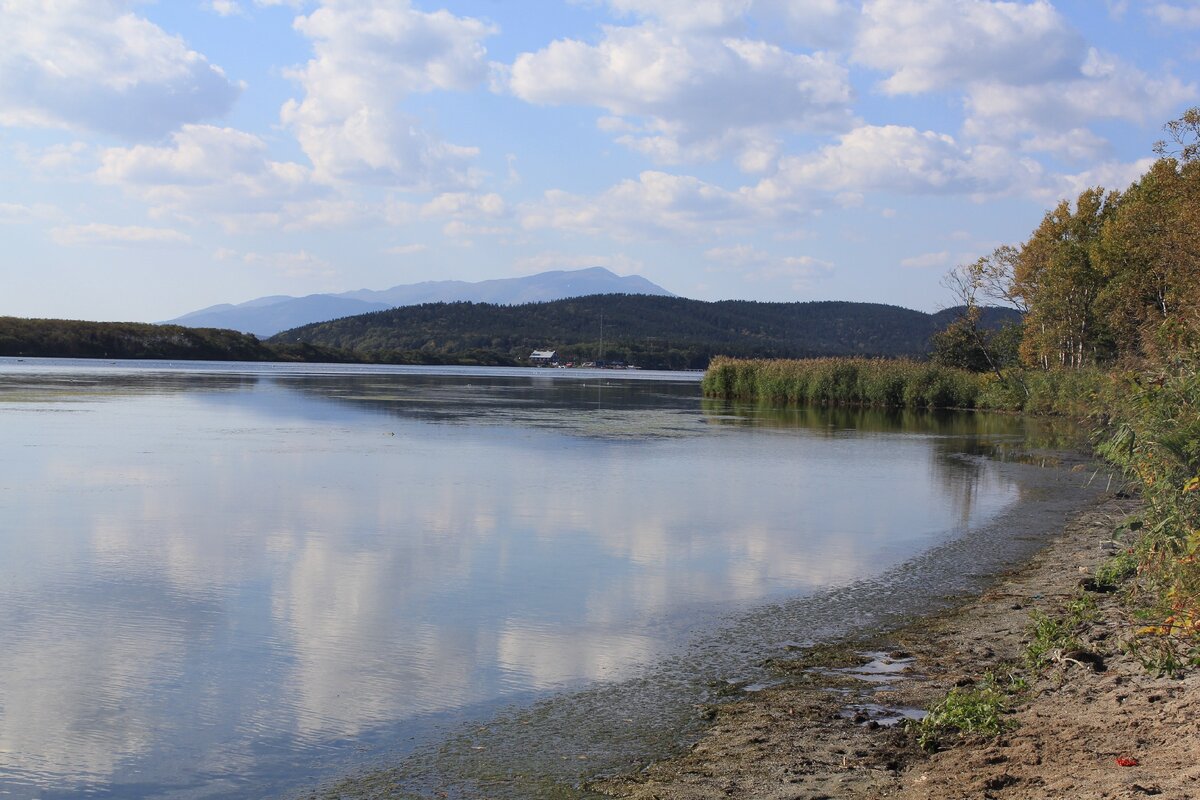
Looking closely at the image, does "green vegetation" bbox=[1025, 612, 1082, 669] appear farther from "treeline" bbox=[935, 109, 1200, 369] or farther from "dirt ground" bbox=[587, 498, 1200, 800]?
"treeline" bbox=[935, 109, 1200, 369]

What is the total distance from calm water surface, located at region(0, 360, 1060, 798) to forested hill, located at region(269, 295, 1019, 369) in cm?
10100

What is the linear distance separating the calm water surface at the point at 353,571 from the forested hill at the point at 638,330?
3976 inches

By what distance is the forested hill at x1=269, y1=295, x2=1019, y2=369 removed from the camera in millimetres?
133625

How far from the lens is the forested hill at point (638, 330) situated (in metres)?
134

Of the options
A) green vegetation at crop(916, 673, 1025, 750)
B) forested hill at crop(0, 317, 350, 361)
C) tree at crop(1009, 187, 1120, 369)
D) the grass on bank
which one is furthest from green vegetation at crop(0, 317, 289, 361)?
green vegetation at crop(916, 673, 1025, 750)

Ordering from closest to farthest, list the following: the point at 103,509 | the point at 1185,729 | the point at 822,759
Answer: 1. the point at 1185,729
2. the point at 822,759
3. the point at 103,509

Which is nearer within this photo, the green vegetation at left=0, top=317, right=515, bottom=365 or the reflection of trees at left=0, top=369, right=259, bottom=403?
the reflection of trees at left=0, top=369, right=259, bottom=403

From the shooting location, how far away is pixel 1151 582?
25.2 feet

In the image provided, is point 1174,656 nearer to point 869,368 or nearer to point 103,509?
point 103,509

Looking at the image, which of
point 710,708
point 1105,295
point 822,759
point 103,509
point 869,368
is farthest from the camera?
point 869,368

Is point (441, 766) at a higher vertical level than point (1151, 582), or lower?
lower

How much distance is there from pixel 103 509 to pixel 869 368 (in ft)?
124

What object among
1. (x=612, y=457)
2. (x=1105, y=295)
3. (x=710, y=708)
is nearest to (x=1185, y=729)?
(x=710, y=708)

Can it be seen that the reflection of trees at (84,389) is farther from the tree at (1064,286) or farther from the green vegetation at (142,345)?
the green vegetation at (142,345)
